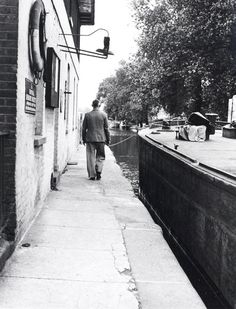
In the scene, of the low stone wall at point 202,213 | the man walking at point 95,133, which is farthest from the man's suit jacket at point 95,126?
the low stone wall at point 202,213

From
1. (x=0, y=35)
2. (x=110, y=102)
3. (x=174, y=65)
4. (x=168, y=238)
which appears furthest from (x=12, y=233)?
(x=110, y=102)

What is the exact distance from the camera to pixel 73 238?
534 cm

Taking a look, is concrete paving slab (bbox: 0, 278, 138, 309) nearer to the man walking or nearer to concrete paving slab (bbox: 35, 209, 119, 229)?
concrete paving slab (bbox: 35, 209, 119, 229)

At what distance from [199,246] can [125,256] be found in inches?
60.7

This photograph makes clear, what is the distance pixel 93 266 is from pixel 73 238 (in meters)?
1.00

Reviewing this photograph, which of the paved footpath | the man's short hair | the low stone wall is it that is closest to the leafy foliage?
the man's short hair

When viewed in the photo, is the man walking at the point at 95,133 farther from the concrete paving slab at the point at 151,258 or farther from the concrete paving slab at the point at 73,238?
the concrete paving slab at the point at 73,238

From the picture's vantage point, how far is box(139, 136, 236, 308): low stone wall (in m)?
4.63

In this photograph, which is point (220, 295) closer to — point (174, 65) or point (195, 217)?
point (195, 217)

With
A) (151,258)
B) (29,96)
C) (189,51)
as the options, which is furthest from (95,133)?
(189,51)

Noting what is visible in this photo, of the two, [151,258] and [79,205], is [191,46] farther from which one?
[151,258]

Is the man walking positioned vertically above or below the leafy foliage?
below

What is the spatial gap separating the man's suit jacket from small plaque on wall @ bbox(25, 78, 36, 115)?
4.75m

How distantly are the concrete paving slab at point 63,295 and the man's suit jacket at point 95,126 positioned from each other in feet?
21.4
